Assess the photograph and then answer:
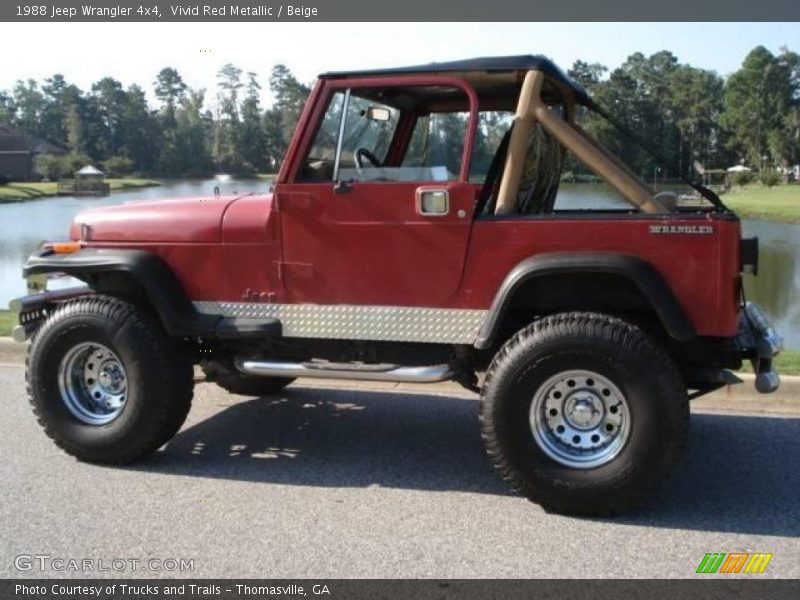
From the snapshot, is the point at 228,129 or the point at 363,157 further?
the point at 228,129

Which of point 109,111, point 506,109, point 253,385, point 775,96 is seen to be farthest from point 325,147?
point 775,96

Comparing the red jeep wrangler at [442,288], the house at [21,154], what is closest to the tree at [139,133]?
the house at [21,154]

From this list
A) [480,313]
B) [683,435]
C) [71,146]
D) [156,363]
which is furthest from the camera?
[71,146]

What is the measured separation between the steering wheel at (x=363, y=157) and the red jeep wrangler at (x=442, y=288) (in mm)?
26

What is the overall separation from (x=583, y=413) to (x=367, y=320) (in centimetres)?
131

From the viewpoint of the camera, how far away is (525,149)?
4477 mm

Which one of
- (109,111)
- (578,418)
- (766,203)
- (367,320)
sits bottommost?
(578,418)

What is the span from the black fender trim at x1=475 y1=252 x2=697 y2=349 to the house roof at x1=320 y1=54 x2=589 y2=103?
3.57 ft

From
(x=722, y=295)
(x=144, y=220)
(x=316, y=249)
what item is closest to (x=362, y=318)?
A: (x=316, y=249)

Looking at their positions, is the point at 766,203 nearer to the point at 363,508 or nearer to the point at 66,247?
the point at 363,508

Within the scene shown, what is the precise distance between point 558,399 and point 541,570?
101cm

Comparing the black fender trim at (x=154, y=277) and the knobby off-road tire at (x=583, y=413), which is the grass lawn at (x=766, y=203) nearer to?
the knobby off-road tire at (x=583, y=413)
